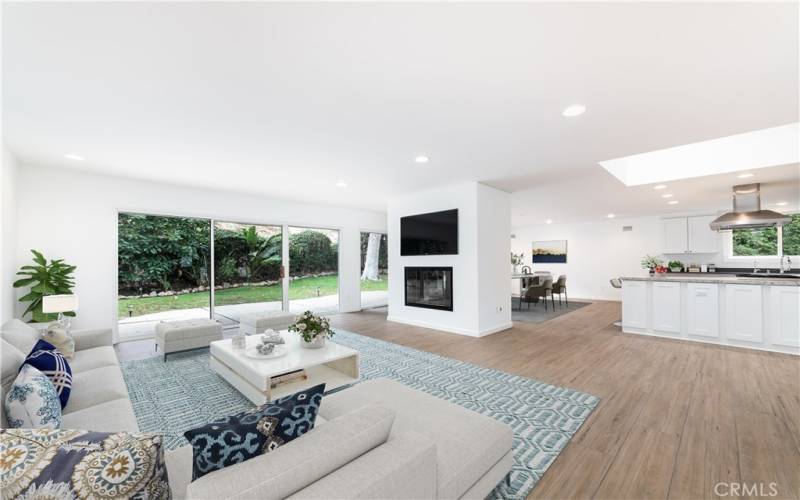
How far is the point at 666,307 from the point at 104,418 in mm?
6499

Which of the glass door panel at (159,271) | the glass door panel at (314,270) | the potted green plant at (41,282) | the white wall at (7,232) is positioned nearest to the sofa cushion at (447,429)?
the white wall at (7,232)

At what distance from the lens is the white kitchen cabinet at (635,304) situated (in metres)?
5.14

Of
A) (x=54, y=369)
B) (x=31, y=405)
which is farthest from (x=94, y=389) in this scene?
(x=31, y=405)

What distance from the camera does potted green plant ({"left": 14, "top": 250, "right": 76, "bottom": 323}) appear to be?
398 cm

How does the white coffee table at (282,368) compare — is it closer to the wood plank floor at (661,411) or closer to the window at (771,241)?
the wood plank floor at (661,411)

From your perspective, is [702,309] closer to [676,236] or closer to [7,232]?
[676,236]

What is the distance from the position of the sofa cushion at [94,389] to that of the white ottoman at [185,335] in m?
1.42

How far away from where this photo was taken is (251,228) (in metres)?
6.39

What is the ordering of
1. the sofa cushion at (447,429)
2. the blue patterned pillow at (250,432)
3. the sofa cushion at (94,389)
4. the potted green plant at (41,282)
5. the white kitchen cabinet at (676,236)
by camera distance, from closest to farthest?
the blue patterned pillow at (250,432)
the sofa cushion at (447,429)
the sofa cushion at (94,389)
the potted green plant at (41,282)
the white kitchen cabinet at (676,236)

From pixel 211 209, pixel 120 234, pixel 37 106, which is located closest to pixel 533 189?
pixel 211 209

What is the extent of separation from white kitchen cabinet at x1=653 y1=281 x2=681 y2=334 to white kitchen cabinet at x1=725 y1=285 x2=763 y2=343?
519 millimetres

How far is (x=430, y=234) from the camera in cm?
573

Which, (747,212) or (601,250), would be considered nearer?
(747,212)

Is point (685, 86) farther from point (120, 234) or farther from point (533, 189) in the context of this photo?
point (120, 234)
